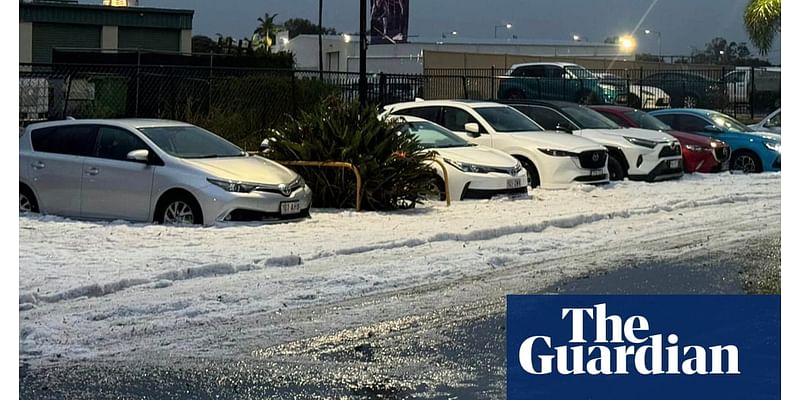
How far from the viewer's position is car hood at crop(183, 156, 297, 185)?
392 inches

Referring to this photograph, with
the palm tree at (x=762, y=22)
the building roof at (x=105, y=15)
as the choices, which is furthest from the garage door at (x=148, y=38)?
the palm tree at (x=762, y=22)

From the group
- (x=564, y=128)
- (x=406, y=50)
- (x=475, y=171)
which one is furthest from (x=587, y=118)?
(x=475, y=171)

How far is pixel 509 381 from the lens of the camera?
5078 millimetres

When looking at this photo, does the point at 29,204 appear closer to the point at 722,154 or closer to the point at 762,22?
the point at 762,22

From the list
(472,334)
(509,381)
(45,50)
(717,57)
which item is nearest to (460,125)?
(717,57)

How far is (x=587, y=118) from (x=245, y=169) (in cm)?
692

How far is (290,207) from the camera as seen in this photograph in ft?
33.2

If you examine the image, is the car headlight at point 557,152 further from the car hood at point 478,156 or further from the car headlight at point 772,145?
the car headlight at point 772,145

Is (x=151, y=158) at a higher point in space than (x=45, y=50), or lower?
lower

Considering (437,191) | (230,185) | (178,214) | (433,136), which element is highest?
(433,136)

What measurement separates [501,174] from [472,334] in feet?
20.3

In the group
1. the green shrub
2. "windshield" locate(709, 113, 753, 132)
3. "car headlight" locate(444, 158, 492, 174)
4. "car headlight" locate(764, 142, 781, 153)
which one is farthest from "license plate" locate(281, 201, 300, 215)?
"windshield" locate(709, 113, 753, 132)

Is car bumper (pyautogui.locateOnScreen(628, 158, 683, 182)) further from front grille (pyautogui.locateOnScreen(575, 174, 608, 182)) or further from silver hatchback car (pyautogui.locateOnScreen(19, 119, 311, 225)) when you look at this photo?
silver hatchback car (pyautogui.locateOnScreen(19, 119, 311, 225))
